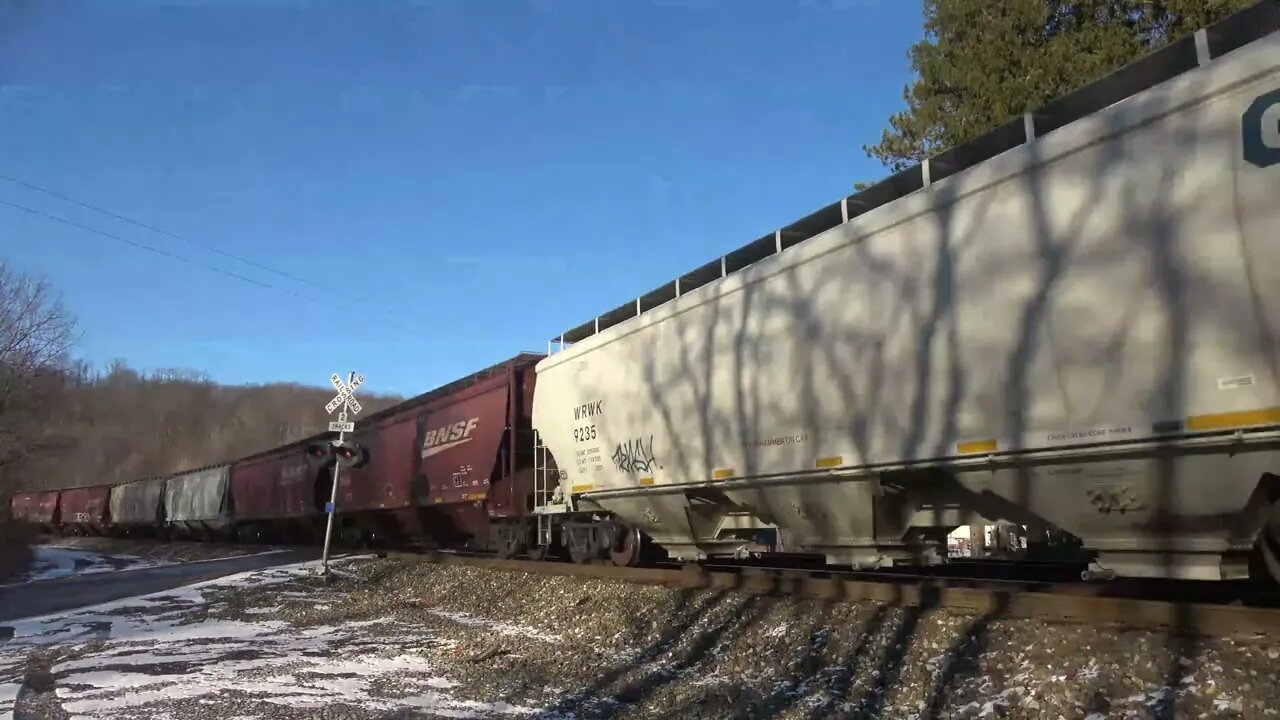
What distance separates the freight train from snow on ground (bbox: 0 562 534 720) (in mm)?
3379

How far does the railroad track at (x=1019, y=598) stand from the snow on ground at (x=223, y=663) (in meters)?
2.48

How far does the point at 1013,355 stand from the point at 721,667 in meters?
3.41

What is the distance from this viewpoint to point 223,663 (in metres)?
8.20

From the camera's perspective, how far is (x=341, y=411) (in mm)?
16031

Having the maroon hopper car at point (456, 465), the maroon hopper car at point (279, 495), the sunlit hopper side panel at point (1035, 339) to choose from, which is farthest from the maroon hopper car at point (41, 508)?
the sunlit hopper side panel at point (1035, 339)

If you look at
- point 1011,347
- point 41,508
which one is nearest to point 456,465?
point 1011,347

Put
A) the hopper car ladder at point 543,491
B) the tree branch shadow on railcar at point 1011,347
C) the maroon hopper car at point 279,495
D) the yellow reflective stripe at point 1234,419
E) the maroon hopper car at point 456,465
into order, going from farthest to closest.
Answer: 1. the maroon hopper car at point 279,495
2. the maroon hopper car at point 456,465
3. the hopper car ladder at point 543,491
4. the tree branch shadow on railcar at point 1011,347
5. the yellow reflective stripe at point 1234,419

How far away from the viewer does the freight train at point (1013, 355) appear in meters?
5.14

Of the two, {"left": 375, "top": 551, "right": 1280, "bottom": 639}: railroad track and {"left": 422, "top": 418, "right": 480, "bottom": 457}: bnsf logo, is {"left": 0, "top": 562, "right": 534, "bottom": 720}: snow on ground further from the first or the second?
{"left": 422, "top": 418, "right": 480, "bottom": 457}: bnsf logo

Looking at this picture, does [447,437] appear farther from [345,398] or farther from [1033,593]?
[1033,593]

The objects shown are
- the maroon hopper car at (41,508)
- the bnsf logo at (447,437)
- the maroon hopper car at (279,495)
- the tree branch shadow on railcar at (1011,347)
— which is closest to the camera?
the tree branch shadow on railcar at (1011,347)

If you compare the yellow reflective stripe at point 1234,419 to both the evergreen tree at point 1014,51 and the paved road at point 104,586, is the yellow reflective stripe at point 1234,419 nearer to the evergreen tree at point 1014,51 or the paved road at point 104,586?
the evergreen tree at point 1014,51

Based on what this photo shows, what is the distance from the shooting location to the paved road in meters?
13.6

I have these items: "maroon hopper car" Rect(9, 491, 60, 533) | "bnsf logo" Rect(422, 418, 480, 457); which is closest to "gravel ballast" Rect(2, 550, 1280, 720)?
"bnsf logo" Rect(422, 418, 480, 457)
